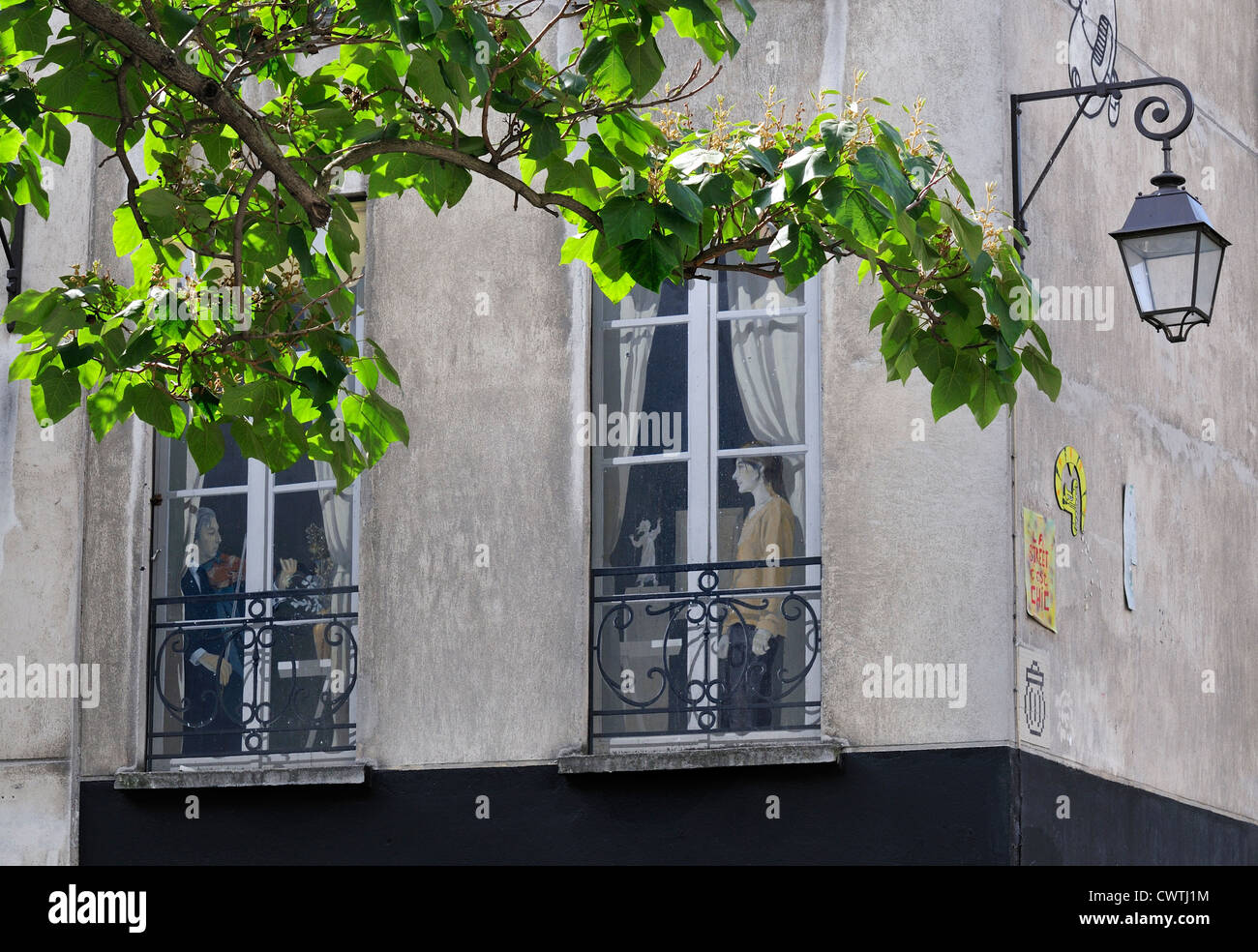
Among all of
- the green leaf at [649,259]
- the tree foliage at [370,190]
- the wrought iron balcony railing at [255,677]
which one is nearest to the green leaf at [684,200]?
the tree foliage at [370,190]

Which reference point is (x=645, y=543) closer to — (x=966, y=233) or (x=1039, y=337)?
(x=1039, y=337)

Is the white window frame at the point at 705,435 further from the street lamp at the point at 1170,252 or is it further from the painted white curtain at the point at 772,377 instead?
the street lamp at the point at 1170,252

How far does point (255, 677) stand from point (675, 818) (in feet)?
8.01

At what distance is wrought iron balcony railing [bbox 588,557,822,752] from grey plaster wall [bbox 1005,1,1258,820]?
1.07 meters

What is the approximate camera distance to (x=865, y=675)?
988 cm

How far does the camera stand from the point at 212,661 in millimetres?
11320

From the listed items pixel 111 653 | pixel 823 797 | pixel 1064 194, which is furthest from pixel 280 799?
pixel 1064 194

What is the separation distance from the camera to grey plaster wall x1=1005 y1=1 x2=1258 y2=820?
10.6 m

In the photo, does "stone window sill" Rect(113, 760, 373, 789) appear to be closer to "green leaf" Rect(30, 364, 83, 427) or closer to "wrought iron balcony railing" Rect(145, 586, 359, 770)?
"wrought iron balcony railing" Rect(145, 586, 359, 770)

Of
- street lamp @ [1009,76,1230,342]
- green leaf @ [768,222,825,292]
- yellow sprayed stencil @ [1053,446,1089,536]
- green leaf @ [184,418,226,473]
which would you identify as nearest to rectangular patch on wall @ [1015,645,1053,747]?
yellow sprayed stencil @ [1053,446,1089,536]

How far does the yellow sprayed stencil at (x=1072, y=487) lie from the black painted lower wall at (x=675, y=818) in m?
1.26

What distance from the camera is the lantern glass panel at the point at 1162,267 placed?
31.6ft

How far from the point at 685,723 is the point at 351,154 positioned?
3.59 metres

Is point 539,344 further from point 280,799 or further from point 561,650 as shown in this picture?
point 280,799
